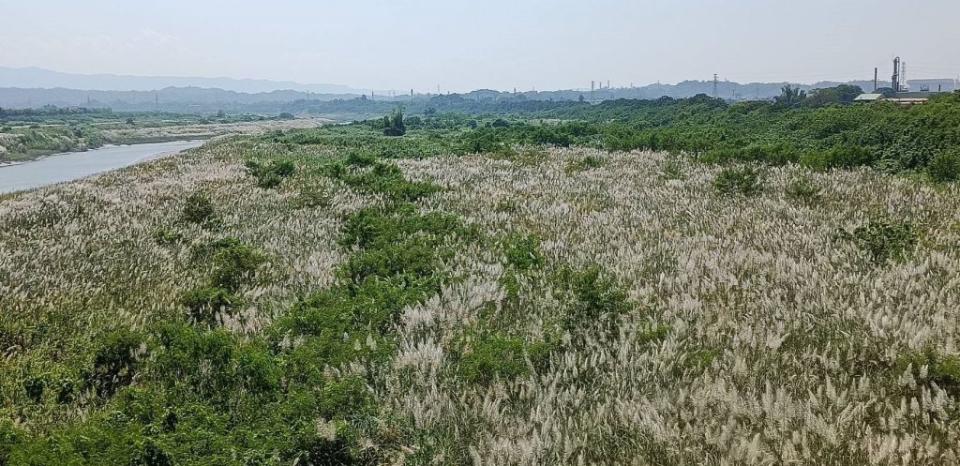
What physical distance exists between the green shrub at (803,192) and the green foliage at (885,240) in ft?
13.3

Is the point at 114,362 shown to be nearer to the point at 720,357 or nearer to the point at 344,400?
the point at 344,400

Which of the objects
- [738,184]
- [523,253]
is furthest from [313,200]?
[738,184]

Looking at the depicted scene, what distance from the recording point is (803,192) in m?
12.3

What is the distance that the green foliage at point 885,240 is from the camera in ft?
23.7

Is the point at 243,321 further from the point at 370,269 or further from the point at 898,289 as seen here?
the point at 898,289

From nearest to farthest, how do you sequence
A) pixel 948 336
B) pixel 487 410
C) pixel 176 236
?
pixel 487 410
pixel 948 336
pixel 176 236

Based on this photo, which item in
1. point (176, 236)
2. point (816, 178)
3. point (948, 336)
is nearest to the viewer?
point (948, 336)

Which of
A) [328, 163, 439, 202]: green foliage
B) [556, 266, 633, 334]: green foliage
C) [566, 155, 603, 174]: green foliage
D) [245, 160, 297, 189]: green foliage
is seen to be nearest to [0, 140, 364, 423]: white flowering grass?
[328, 163, 439, 202]: green foliage

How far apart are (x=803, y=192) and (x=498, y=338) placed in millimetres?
9959

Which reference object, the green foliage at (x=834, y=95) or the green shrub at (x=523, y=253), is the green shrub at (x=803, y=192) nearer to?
the green shrub at (x=523, y=253)

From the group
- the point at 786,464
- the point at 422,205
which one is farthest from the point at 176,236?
the point at 786,464

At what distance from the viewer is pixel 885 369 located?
4418mm

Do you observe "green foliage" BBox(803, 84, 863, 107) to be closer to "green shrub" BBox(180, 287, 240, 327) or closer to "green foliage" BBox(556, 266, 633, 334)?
"green foliage" BBox(556, 266, 633, 334)

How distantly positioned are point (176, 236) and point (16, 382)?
20.5ft
